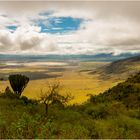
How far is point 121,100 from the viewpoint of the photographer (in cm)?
4366

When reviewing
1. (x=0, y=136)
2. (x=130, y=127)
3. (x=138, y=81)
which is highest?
(x=138, y=81)

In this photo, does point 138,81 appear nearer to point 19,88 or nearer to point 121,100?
point 121,100

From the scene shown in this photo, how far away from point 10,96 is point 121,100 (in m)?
17.3

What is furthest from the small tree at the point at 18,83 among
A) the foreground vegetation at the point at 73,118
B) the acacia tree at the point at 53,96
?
the acacia tree at the point at 53,96

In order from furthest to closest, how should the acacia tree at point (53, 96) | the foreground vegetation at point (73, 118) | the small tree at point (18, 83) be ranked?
the small tree at point (18, 83), the acacia tree at point (53, 96), the foreground vegetation at point (73, 118)

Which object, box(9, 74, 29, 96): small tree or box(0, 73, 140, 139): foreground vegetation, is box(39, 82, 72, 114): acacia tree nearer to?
box(0, 73, 140, 139): foreground vegetation

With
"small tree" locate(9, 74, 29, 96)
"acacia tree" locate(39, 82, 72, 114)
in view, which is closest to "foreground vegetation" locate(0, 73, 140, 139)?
"acacia tree" locate(39, 82, 72, 114)

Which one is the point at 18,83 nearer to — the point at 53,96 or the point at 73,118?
the point at 53,96

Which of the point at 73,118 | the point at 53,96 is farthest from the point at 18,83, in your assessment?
the point at 73,118

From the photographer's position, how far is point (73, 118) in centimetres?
2675

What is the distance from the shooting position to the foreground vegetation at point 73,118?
32.4ft

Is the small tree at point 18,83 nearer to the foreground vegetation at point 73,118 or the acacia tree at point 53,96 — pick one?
the foreground vegetation at point 73,118

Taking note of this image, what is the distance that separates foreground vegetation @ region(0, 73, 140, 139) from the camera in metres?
9.87

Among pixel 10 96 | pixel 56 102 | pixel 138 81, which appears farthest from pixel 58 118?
pixel 138 81
